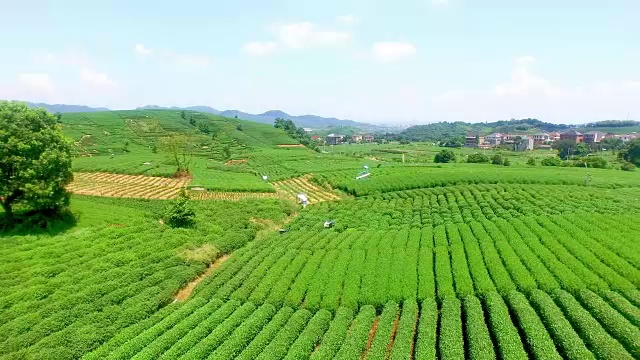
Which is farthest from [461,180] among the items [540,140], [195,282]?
[540,140]

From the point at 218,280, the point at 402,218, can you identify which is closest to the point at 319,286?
the point at 218,280

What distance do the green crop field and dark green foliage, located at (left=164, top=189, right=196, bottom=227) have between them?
1.11 m

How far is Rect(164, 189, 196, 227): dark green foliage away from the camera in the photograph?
39531mm

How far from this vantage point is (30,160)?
106 feet

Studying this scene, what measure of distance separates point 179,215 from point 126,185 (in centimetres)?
2417

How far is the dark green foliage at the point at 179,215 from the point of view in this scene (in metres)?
39.5

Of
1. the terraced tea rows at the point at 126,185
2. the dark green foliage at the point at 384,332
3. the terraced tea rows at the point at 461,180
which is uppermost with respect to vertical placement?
the terraced tea rows at the point at 461,180

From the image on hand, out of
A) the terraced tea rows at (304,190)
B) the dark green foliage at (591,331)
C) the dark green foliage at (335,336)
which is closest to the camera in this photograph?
the dark green foliage at (591,331)

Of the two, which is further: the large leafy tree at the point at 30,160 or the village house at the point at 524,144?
the village house at the point at 524,144

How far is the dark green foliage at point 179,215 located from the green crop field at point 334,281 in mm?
1109

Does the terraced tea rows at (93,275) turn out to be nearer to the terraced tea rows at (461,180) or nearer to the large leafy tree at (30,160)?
the large leafy tree at (30,160)

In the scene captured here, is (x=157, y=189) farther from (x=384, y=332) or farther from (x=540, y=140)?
(x=540, y=140)

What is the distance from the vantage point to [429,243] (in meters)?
34.8

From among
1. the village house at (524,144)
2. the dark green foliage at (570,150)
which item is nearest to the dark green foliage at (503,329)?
the dark green foliage at (570,150)
